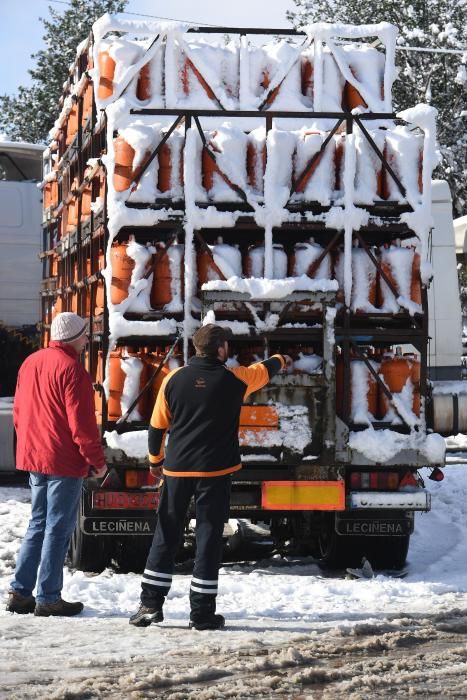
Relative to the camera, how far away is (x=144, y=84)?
9070mm

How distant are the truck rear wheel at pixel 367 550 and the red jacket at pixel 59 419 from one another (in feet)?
7.98

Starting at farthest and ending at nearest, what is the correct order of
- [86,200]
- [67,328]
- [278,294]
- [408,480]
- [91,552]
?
[86,200], [91,552], [408,480], [278,294], [67,328]

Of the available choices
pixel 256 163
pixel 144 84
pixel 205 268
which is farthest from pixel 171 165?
pixel 144 84

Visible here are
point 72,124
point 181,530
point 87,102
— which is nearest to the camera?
point 181,530

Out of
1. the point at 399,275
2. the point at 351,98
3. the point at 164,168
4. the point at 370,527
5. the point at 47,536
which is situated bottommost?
the point at 370,527

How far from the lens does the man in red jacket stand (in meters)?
7.31

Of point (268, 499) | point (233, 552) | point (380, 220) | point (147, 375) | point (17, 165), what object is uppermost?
point (17, 165)

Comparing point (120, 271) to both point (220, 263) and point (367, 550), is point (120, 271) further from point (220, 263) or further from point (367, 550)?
point (367, 550)

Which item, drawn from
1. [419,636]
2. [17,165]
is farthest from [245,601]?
[17,165]

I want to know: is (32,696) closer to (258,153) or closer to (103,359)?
(103,359)

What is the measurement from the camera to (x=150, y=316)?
27.9 ft

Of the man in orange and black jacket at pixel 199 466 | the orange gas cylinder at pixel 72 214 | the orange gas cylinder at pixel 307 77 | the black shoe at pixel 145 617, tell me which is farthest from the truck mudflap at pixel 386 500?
the orange gas cylinder at pixel 72 214

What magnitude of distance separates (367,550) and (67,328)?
299 cm

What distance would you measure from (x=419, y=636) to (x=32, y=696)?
7.47 ft
